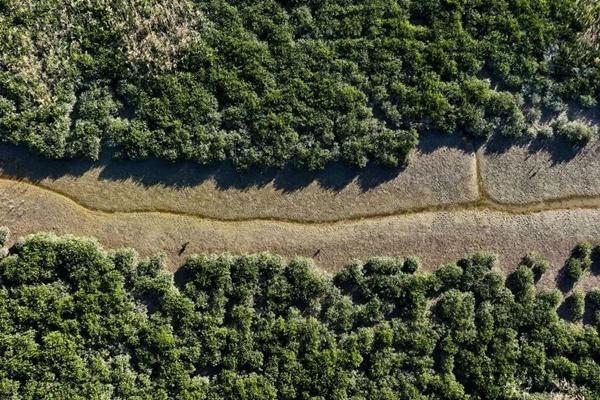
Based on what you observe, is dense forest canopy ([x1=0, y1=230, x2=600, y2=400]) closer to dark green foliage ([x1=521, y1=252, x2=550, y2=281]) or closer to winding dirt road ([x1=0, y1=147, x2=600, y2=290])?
dark green foliage ([x1=521, y1=252, x2=550, y2=281])

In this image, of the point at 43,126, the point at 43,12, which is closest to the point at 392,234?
the point at 43,126

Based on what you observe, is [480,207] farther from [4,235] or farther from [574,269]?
[4,235]

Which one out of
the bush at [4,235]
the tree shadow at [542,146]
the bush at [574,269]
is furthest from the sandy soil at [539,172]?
the bush at [4,235]

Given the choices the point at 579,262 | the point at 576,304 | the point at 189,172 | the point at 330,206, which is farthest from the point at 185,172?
the point at 576,304

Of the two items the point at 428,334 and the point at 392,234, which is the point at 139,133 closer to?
the point at 392,234

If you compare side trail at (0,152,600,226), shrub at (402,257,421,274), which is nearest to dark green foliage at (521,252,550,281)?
side trail at (0,152,600,226)

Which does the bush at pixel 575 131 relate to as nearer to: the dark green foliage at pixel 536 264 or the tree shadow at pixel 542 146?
the tree shadow at pixel 542 146
